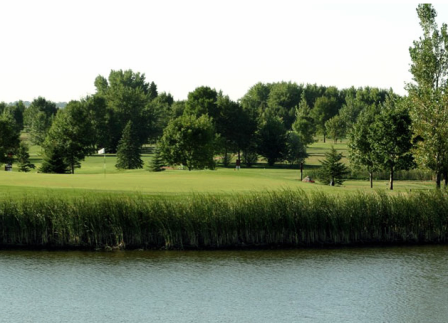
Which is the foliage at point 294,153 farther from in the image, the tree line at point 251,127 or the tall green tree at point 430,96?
the tall green tree at point 430,96

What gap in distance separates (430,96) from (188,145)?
37783 millimetres

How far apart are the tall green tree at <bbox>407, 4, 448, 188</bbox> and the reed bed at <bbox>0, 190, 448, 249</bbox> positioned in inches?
717

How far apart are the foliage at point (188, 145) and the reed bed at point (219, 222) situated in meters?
51.0

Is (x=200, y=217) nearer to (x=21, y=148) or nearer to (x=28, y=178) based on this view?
(x=28, y=178)

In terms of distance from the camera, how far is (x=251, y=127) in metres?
103

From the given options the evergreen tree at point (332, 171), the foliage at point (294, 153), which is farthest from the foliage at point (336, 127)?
the evergreen tree at point (332, 171)

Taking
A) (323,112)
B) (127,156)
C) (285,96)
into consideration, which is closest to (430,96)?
(127,156)

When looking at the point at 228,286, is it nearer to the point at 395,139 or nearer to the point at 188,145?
the point at 395,139

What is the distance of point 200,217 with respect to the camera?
80.8 ft

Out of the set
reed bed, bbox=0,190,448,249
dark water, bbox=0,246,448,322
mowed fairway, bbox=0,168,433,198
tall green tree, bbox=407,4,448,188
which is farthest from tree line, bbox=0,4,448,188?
dark water, bbox=0,246,448,322

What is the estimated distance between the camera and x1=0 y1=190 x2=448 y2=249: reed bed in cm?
2417

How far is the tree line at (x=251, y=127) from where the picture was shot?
48125 mm

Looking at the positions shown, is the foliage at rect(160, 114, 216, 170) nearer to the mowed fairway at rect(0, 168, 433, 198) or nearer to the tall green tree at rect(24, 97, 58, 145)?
the tall green tree at rect(24, 97, 58, 145)

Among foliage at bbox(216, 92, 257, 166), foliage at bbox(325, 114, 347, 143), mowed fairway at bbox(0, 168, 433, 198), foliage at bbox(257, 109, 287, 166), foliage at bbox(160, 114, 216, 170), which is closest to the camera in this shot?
mowed fairway at bbox(0, 168, 433, 198)
